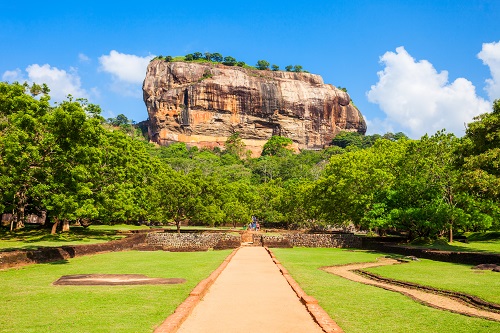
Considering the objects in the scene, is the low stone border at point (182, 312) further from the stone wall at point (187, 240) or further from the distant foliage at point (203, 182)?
the stone wall at point (187, 240)

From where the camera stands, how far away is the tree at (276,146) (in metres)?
123

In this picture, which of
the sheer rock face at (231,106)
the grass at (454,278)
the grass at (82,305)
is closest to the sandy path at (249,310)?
the grass at (82,305)

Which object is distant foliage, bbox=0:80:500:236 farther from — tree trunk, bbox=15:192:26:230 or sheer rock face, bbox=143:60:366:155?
sheer rock face, bbox=143:60:366:155

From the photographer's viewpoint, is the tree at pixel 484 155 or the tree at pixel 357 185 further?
the tree at pixel 357 185

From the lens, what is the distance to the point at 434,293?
11.0 meters

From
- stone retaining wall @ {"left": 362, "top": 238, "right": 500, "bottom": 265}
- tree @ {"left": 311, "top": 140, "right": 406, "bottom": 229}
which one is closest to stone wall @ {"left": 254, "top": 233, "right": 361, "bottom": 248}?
tree @ {"left": 311, "top": 140, "right": 406, "bottom": 229}

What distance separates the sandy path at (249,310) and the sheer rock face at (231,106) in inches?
4553

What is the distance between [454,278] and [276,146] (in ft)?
363

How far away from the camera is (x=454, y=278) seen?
13.7 metres

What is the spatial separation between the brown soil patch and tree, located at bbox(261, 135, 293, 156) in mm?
107883

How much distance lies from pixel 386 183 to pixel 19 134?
2607 cm

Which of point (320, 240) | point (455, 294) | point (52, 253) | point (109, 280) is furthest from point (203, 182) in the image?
point (455, 294)

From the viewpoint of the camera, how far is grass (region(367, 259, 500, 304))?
35.0 ft

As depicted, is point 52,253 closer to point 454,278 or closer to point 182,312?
point 182,312
